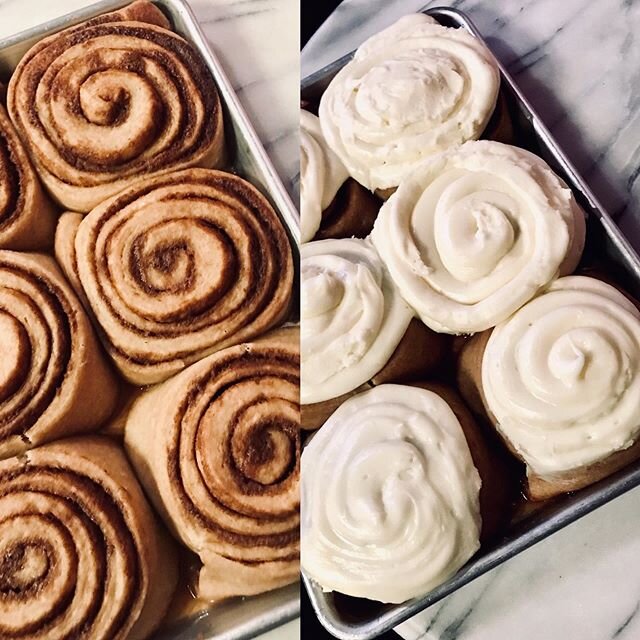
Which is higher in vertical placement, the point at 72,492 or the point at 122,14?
the point at 122,14

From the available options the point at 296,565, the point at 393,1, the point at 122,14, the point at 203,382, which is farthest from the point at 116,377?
the point at 393,1

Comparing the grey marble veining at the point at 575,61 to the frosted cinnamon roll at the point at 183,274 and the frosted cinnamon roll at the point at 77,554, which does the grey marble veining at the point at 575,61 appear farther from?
the frosted cinnamon roll at the point at 77,554

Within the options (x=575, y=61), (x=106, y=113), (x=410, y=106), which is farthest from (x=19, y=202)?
(x=575, y=61)

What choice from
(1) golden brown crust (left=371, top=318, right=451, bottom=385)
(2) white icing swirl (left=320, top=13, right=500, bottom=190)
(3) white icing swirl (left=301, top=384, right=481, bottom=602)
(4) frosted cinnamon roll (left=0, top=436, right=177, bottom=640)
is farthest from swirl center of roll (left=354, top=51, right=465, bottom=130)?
(4) frosted cinnamon roll (left=0, top=436, right=177, bottom=640)

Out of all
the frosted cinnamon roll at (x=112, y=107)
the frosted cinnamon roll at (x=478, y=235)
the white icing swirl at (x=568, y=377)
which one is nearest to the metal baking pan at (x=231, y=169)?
the frosted cinnamon roll at (x=112, y=107)

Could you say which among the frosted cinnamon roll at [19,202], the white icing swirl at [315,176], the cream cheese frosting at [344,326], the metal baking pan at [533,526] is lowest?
the metal baking pan at [533,526]

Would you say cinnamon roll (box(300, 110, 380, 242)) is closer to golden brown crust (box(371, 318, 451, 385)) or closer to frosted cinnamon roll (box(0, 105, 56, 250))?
golden brown crust (box(371, 318, 451, 385))

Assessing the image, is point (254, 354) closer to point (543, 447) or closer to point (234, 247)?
point (234, 247)

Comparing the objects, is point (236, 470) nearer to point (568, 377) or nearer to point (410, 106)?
point (568, 377)
